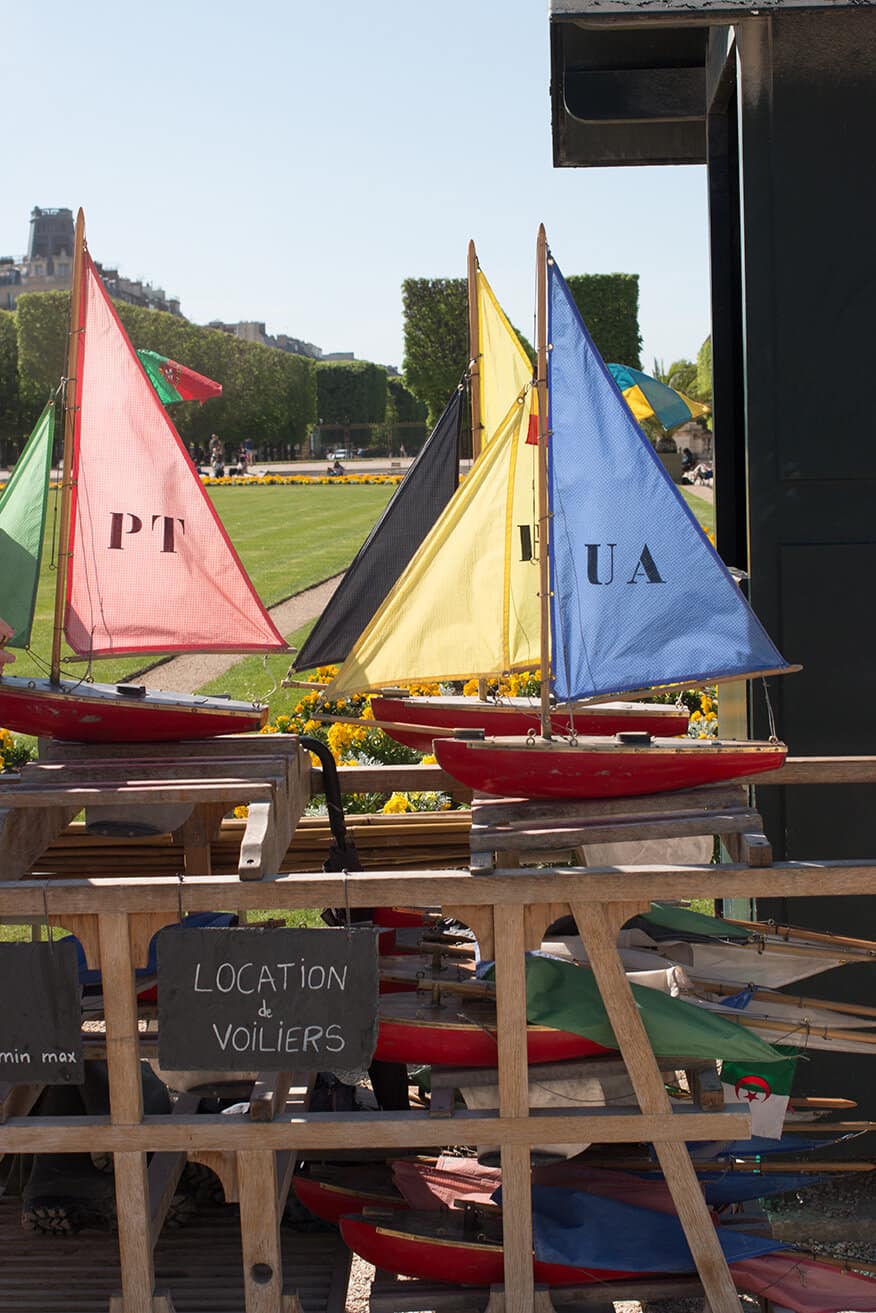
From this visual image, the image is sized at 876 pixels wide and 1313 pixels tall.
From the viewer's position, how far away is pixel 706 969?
387 cm

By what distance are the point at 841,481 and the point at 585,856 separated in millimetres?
1638

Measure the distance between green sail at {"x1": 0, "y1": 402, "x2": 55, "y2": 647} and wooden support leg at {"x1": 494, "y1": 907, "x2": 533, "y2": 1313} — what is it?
1.75 meters

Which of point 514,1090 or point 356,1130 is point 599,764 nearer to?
point 514,1090

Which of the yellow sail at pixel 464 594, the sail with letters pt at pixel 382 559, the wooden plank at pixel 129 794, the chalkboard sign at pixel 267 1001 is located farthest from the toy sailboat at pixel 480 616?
the chalkboard sign at pixel 267 1001

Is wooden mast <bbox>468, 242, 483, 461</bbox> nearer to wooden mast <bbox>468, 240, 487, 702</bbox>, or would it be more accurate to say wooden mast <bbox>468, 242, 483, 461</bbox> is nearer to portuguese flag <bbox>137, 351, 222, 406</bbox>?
wooden mast <bbox>468, 240, 487, 702</bbox>

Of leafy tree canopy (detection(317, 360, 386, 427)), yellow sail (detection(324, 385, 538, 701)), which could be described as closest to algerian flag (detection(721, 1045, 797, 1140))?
yellow sail (detection(324, 385, 538, 701))

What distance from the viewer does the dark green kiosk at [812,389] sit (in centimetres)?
445

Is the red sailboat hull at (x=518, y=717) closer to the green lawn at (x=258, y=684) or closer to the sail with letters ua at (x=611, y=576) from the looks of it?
the sail with letters ua at (x=611, y=576)

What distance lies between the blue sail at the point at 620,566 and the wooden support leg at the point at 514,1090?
2.61ft

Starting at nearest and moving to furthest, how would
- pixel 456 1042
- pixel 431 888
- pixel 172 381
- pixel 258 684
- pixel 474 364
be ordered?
1. pixel 431 888
2. pixel 456 1042
3. pixel 172 381
4. pixel 474 364
5. pixel 258 684

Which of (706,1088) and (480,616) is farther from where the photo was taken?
(480,616)

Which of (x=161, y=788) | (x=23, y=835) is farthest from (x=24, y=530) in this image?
(x=161, y=788)

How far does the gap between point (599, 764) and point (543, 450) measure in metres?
0.85

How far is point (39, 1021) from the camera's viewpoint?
3.36 meters
